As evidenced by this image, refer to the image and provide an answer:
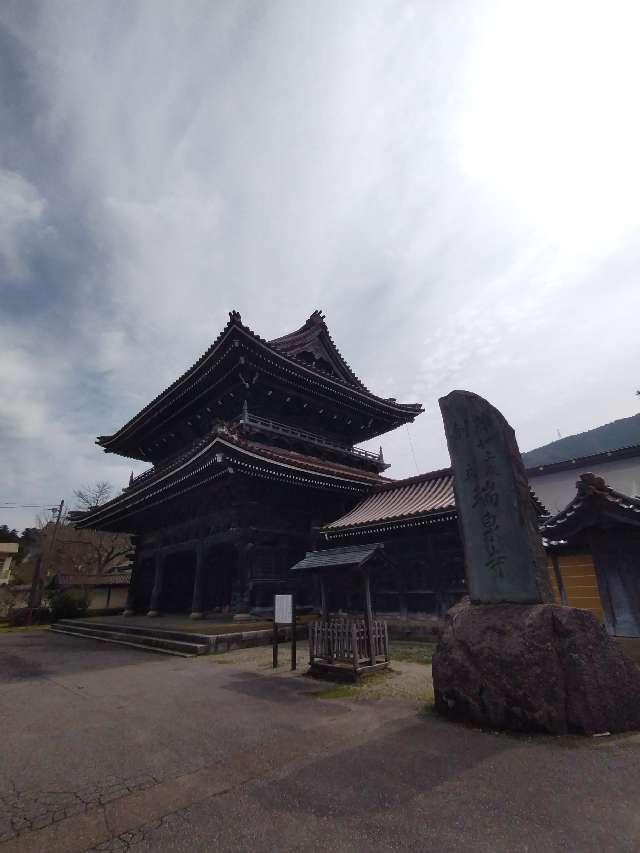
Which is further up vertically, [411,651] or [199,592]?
[199,592]

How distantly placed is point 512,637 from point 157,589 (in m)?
17.6

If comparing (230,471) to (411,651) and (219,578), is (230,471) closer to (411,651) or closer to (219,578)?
(411,651)

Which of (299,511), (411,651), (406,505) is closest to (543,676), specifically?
(411,651)

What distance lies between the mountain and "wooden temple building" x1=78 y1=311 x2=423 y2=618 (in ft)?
159

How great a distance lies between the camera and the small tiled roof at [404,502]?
41.4 feet

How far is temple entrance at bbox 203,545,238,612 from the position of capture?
57.0 ft

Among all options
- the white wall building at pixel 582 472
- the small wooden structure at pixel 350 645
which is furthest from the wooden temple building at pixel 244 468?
the white wall building at pixel 582 472

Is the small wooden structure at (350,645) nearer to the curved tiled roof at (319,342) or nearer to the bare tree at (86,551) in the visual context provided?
the curved tiled roof at (319,342)

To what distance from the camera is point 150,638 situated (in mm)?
12305

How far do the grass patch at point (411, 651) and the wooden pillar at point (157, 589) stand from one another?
11467 mm

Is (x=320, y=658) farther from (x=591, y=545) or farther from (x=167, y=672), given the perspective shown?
(x=591, y=545)

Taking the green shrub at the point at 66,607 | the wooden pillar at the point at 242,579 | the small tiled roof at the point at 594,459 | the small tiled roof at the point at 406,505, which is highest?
the small tiled roof at the point at 594,459

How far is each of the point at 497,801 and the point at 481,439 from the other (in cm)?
441

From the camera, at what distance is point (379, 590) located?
534 inches
